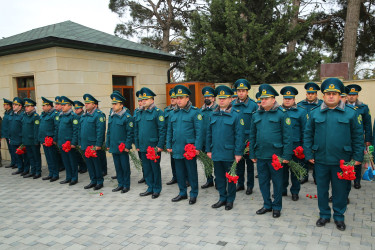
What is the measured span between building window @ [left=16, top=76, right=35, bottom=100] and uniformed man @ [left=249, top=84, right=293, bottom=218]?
27.1 ft

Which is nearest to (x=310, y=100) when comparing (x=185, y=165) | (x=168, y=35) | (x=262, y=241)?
(x=185, y=165)

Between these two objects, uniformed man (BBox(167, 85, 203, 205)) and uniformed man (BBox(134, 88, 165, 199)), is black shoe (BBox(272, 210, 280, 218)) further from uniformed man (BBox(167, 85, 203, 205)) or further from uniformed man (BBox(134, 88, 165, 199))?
uniformed man (BBox(134, 88, 165, 199))

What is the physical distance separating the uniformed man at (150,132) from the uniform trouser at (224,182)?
1328 millimetres

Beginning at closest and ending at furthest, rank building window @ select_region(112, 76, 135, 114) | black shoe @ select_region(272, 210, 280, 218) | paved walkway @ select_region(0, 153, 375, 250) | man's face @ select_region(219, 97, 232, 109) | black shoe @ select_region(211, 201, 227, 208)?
paved walkway @ select_region(0, 153, 375, 250) < black shoe @ select_region(272, 210, 280, 218) < man's face @ select_region(219, 97, 232, 109) < black shoe @ select_region(211, 201, 227, 208) < building window @ select_region(112, 76, 135, 114)

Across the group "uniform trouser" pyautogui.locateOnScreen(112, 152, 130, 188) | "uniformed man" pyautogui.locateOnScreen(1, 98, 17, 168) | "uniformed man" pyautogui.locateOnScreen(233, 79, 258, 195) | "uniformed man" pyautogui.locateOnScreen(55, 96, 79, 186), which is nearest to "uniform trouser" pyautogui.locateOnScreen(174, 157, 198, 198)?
"uniformed man" pyautogui.locateOnScreen(233, 79, 258, 195)

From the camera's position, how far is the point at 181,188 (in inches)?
231

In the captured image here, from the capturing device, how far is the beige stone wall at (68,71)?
8.86 metres

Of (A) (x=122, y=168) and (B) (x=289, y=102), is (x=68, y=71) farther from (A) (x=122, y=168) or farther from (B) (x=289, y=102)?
(B) (x=289, y=102)

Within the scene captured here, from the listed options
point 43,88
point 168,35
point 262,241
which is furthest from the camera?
point 168,35

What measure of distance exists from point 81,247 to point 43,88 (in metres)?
6.46

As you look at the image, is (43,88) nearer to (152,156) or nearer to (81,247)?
(152,156)

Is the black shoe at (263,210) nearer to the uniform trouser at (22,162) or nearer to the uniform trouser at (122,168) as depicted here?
the uniform trouser at (122,168)

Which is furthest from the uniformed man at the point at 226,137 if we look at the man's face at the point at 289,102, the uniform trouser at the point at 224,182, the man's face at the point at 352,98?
the man's face at the point at 352,98

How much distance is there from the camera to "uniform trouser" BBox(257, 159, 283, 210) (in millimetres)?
4805
